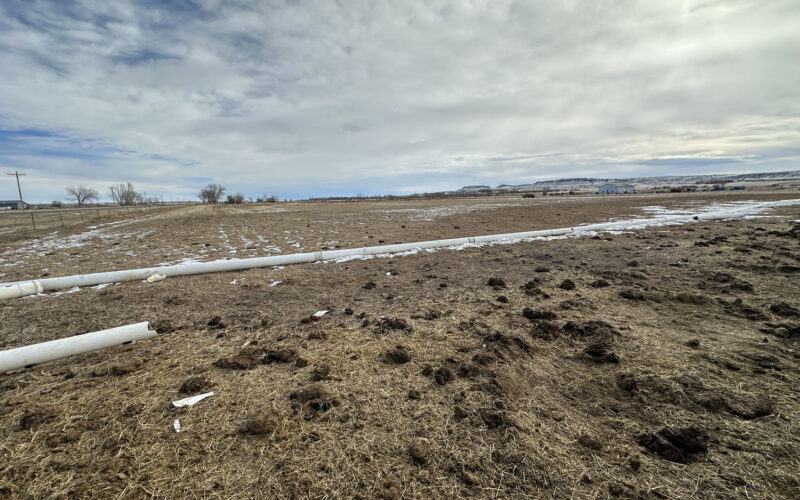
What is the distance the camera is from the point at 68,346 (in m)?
3.81

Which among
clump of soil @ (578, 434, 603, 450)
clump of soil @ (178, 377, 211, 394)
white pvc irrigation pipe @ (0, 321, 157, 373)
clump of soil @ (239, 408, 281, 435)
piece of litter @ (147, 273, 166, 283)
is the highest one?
piece of litter @ (147, 273, 166, 283)

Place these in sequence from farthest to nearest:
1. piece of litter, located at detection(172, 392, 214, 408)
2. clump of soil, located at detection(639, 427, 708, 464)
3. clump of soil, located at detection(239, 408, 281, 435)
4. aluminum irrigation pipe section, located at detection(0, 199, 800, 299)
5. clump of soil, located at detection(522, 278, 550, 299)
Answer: aluminum irrigation pipe section, located at detection(0, 199, 800, 299) → clump of soil, located at detection(522, 278, 550, 299) → piece of litter, located at detection(172, 392, 214, 408) → clump of soil, located at detection(239, 408, 281, 435) → clump of soil, located at detection(639, 427, 708, 464)

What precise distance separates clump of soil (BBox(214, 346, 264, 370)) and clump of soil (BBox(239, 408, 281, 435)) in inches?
36.1

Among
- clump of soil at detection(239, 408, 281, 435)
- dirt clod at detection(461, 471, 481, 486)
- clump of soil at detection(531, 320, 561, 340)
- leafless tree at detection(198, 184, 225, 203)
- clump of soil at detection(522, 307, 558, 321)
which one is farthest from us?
leafless tree at detection(198, 184, 225, 203)

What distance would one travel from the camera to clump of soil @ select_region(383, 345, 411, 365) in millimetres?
3488

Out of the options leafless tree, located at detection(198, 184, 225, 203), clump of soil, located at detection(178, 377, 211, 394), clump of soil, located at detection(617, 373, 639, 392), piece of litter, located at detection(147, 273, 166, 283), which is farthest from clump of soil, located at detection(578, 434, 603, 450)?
leafless tree, located at detection(198, 184, 225, 203)

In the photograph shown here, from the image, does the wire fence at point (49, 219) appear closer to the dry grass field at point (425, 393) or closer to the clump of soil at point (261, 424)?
the dry grass field at point (425, 393)

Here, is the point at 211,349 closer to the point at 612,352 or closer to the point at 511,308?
the point at 511,308

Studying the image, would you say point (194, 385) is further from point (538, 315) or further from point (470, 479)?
point (538, 315)

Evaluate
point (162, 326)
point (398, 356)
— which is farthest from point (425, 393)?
point (162, 326)

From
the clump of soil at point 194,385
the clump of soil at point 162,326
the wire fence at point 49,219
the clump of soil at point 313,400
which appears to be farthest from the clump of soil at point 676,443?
the wire fence at point 49,219

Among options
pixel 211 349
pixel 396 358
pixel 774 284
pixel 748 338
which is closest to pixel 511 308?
pixel 396 358

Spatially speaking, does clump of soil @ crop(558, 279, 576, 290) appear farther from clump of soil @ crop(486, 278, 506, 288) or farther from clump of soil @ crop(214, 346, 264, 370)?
clump of soil @ crop(214, 346, 264, 370)

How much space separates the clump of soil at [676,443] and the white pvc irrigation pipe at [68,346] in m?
5.65
